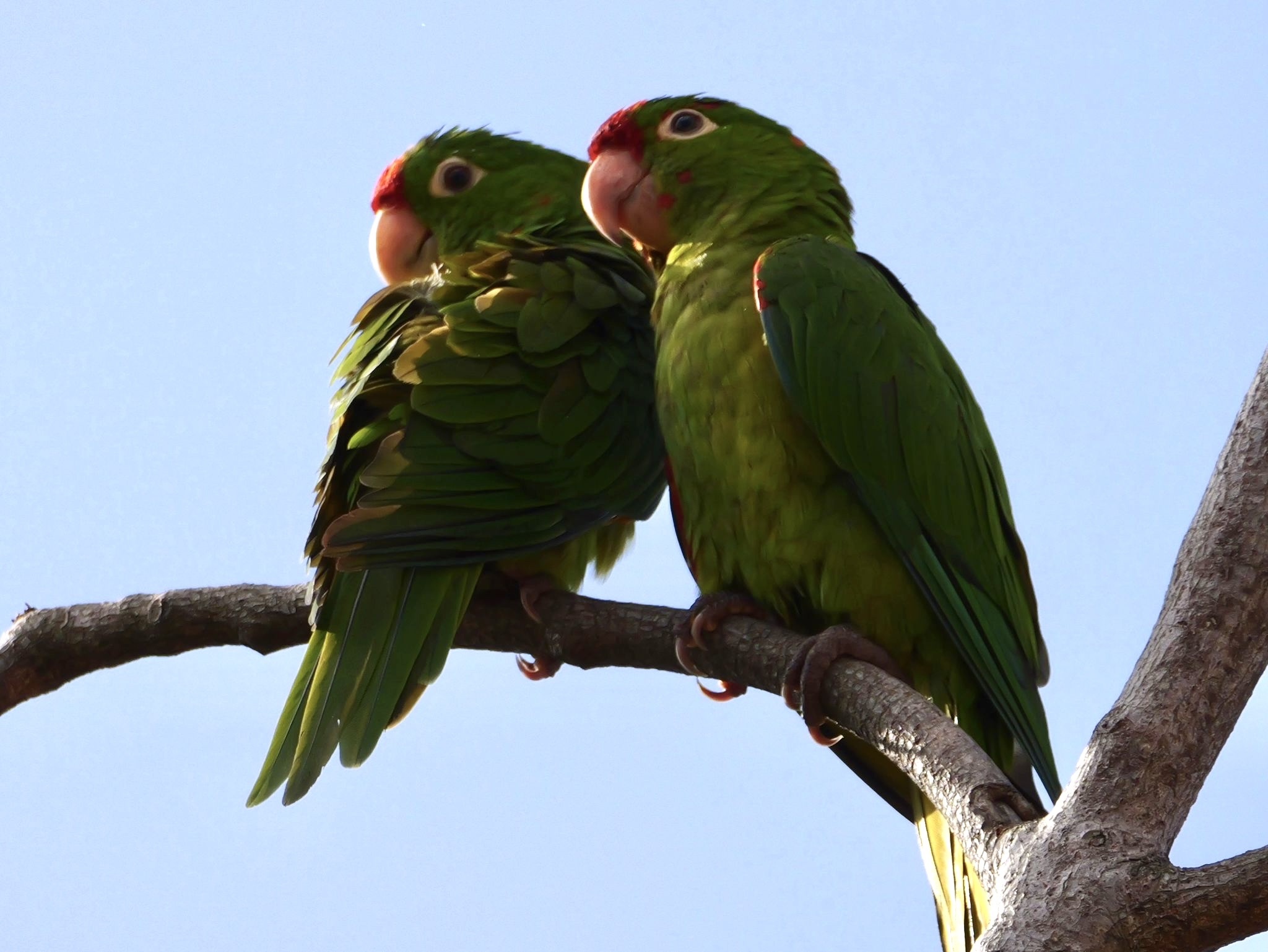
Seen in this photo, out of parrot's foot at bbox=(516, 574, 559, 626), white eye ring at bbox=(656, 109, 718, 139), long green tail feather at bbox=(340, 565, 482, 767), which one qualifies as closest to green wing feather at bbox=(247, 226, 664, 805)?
long green tail feather at bbox=(340, 565, 482, 767)

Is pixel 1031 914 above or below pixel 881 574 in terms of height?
below

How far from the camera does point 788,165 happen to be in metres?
3.00

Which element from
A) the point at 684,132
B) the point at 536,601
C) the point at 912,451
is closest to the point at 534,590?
the point at 536,601

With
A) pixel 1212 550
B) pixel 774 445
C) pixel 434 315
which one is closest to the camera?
pixel 1212 550

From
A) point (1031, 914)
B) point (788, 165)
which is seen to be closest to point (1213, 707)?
point (1031, 914)

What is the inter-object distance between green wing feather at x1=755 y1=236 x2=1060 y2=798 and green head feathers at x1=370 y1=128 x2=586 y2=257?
105 centimetres

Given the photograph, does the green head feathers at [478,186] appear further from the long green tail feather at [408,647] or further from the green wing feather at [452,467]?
the long green tail feather at [408,647]

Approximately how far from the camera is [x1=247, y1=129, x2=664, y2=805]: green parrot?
253 cm

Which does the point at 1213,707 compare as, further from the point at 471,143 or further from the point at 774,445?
the point at 471,143

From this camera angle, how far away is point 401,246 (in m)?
3.57

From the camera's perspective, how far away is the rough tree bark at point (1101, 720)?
5.17ft

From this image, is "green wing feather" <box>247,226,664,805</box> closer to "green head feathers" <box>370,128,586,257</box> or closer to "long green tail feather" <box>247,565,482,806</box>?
"long green tail feather" <box>247,565,482,806</box>

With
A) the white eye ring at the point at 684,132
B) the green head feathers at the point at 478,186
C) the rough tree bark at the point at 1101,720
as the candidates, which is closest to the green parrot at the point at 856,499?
the rough tree bark at the point at 1101,720

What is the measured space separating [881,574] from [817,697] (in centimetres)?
28
